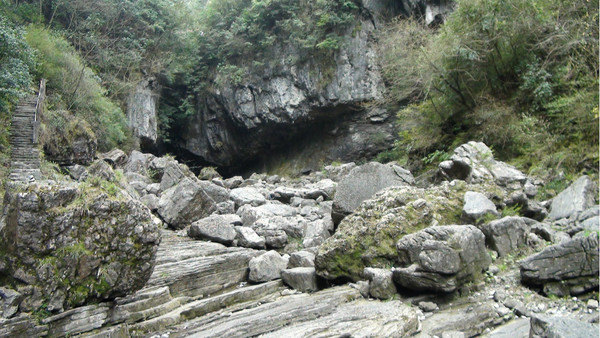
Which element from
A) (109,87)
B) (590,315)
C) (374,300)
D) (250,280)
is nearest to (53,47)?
(109,87)

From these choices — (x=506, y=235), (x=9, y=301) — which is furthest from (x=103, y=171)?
(x=506, y=235)

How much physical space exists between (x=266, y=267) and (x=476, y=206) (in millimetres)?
3666

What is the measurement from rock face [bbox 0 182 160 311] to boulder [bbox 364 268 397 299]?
2972mm

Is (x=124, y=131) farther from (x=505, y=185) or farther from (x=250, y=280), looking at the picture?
(x=505, y=185)

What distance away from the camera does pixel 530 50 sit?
10.8 m

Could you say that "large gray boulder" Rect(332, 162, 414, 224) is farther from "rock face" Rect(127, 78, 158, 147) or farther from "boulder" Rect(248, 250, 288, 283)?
"rock face" Rect(127, 78, 158, 147)

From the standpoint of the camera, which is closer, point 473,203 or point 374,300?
point 374,300

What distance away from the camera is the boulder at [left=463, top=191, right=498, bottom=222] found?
20.5 ft

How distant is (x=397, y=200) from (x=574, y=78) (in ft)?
20.8

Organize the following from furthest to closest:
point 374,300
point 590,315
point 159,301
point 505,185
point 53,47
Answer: point 53,47 → point 505,185 → point 159,301 → point 374,300 → point 590,315

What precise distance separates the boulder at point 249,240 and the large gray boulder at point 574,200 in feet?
17.9

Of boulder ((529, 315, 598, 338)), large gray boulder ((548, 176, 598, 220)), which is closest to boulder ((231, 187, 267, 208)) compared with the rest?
large gray boulder ((548, 176, 598, 220))

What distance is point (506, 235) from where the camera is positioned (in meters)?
5.80

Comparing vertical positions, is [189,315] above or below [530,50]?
below
